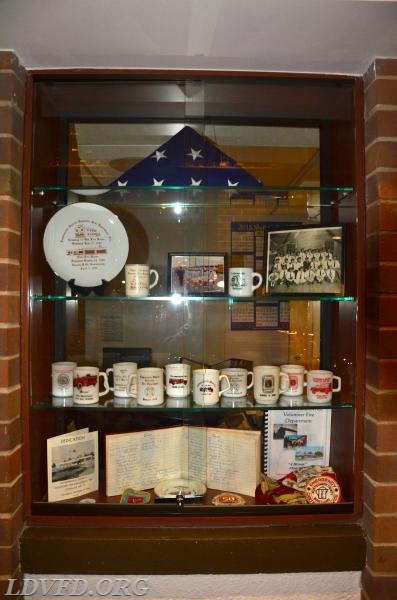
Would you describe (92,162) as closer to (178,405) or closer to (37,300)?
(37,300)

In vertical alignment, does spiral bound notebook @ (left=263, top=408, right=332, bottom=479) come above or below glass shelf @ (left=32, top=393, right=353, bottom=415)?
below

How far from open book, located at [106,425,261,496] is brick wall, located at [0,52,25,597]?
30 centimetres

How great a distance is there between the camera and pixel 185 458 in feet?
4.79

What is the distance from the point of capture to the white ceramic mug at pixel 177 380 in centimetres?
139

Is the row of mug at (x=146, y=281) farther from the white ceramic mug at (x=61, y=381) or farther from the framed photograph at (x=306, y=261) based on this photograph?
the white ceramic mug at (x=61, y=381)

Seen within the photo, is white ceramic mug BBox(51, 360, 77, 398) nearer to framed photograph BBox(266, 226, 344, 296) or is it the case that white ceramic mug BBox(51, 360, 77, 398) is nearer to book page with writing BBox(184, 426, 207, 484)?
book page with writing BBox(184, 426, 207, 484)

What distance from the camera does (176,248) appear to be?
152 centimetres

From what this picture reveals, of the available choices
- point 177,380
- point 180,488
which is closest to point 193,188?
point 177,380

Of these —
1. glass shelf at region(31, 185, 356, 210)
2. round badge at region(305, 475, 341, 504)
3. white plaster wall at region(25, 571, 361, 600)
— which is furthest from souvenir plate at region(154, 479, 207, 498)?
glass shelf at region(31, 185, 356, 210)

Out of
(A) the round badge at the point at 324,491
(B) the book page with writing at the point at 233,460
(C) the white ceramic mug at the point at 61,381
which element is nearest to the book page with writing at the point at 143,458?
(B) the book page with writing at the point at 233,460

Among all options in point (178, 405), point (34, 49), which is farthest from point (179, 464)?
point (34, 49)

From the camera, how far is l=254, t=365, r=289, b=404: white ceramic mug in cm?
139

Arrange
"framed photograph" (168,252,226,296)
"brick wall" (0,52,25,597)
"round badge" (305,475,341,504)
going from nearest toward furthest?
"brick wall" (0,52,25,597) → "round badge" (305,475,341,504) → "framed photograph" (168,252,226,296)

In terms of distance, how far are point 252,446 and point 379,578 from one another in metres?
0.51
